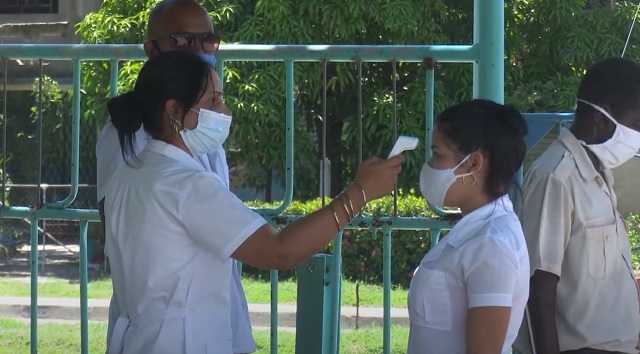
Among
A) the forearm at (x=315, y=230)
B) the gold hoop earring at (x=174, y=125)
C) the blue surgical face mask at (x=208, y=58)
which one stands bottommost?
the forearm at (x=315, y=230)

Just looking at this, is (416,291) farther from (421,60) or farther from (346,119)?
(346,119)

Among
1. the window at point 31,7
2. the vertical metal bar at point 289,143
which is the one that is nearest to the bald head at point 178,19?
the vertical metal bar at point 289,143

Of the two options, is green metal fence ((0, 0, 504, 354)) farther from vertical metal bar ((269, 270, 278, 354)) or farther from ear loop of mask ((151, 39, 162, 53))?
ear loop of mask ((151, 39, 162, 53))

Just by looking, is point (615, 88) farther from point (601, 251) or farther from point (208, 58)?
point (208, 58)

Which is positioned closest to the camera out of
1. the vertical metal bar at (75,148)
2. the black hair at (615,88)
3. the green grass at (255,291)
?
the black hair at (615,88)

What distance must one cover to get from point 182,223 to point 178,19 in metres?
0.98

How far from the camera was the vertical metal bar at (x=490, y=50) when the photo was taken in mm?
3350

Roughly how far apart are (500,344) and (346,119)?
28.1ft

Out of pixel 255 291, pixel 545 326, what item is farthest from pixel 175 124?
pixel 255 291

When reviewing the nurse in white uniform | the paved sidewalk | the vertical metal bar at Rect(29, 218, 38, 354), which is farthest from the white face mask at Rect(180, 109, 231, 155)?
the paved sidewalk

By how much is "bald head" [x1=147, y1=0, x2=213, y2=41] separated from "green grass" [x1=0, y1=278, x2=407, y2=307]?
5955 mm

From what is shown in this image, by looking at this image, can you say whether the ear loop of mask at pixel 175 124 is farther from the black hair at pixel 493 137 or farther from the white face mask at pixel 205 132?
the black hair at pixel 493 137

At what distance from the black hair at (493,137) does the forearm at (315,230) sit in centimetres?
29

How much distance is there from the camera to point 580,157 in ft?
8.90
